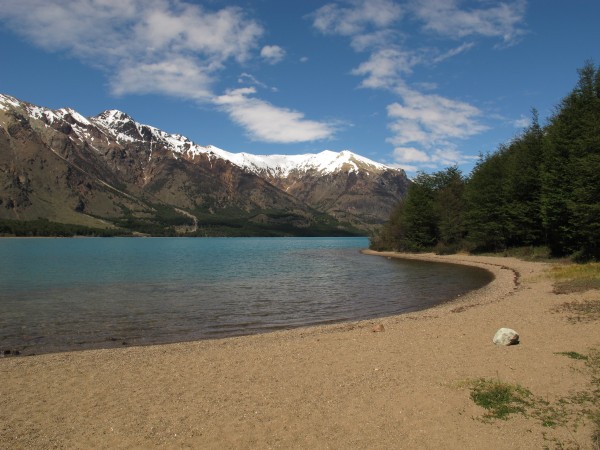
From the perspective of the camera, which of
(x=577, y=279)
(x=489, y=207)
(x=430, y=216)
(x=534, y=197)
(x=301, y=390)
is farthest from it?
(x=430, y=216)

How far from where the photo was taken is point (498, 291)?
35625 mm

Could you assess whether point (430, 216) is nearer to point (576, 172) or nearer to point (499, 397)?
point (576, 172)

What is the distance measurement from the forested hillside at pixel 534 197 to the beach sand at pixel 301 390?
29.4 meters

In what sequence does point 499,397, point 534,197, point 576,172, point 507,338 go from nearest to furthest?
point 499,397 → point 507,338 → point 576,172 → point 534,197

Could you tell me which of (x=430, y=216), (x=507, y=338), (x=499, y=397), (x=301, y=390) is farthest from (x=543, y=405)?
(x=430, y=216)

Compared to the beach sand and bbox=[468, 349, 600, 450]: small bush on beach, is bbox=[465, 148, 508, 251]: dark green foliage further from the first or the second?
bbox=[468, 349, 600, 450]: small bush on beach

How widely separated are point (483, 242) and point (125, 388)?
80.6 metres

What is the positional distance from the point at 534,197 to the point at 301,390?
59.6m

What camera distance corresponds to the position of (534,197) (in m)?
61.7

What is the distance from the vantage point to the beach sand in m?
9.98

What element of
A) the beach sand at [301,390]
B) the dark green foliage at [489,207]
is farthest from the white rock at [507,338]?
the dark green foliage at [489,207]

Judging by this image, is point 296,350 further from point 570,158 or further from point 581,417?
point 570,158

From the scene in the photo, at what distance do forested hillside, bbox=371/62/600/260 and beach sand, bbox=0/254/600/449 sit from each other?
29.4 m

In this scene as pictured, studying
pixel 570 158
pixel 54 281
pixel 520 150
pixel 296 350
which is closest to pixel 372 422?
pixel 296 350
